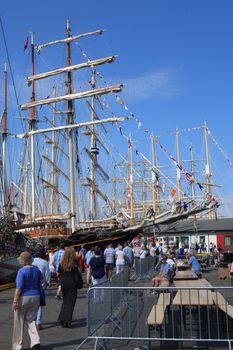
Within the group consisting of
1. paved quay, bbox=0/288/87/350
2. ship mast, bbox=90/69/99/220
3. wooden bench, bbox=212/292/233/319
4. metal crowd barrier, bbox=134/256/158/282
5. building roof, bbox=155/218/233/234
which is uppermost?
ship mast, bbox=90/69/99/220

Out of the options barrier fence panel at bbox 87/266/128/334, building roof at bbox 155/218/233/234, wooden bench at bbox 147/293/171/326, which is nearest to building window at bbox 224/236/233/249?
building roof at bbox 155/218/233/234

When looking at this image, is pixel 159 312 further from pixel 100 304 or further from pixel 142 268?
pixel 142 268

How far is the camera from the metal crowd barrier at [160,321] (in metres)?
7.16

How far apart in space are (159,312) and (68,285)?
8.14 ft

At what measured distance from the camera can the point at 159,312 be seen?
7.52 meters

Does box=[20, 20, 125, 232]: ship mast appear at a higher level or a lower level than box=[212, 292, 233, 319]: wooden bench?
higher

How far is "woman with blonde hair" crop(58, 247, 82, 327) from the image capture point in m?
9.32

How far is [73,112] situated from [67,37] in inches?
314

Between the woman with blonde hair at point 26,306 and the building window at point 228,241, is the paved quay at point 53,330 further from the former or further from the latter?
the building window at point 228,241

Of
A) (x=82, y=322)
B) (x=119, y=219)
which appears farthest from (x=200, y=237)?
(x=82, y=322)

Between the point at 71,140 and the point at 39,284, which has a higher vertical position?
the point at 71,140

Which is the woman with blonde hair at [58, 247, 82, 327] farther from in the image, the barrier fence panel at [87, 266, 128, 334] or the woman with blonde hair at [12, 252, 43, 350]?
the woman with blonde hair at [12, 252, 43, 350]

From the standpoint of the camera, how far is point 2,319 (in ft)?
34.1

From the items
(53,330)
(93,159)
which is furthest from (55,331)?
(93,159)
